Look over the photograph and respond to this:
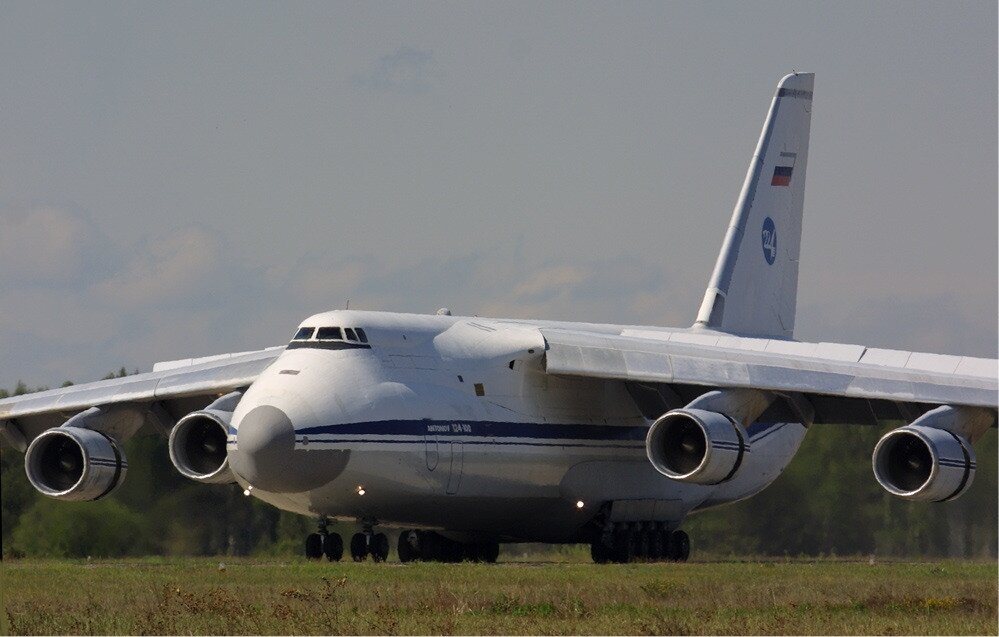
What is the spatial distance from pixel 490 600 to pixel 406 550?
8620 mm

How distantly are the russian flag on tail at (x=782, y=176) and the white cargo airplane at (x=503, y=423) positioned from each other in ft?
10.6

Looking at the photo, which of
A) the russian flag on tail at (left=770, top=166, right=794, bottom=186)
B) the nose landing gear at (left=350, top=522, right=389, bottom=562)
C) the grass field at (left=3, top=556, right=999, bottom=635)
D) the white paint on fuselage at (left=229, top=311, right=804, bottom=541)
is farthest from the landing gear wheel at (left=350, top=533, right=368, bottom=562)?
the russian flag on tail at (left=770, top=166, right=794, bottom=186)

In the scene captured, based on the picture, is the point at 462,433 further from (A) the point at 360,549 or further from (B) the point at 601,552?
(B) the point at 601,552

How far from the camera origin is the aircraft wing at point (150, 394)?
23.6m

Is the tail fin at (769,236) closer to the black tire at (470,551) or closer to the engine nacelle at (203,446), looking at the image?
the black tire at (470,551)

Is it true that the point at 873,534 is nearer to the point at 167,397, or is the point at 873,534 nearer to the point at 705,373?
the point at 705,373

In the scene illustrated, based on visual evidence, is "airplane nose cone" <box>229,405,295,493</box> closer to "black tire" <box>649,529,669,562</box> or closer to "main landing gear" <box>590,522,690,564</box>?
"main landing gear" <box>590,522,690,564</box>

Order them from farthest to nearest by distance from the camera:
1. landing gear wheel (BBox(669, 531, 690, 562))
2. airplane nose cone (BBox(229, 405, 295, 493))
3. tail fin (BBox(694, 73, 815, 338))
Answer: tail fin (BBox(694, 73, 815, 338)) → landing gear wheel (BBox(669, 531, 690, 562)) → airplane nose cone (BBox(229, 405, 295, 493))

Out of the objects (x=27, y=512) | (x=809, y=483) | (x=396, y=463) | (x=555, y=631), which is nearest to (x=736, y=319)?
(x=809, y=483)

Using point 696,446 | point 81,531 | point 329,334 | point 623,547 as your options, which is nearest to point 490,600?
point 329,334

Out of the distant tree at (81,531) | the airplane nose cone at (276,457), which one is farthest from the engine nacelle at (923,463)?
the distant tree at (81,531)

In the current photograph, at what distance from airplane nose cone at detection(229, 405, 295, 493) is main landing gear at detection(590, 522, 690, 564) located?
18.4 feet

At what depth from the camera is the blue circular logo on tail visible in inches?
1119

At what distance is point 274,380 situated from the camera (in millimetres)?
20469
